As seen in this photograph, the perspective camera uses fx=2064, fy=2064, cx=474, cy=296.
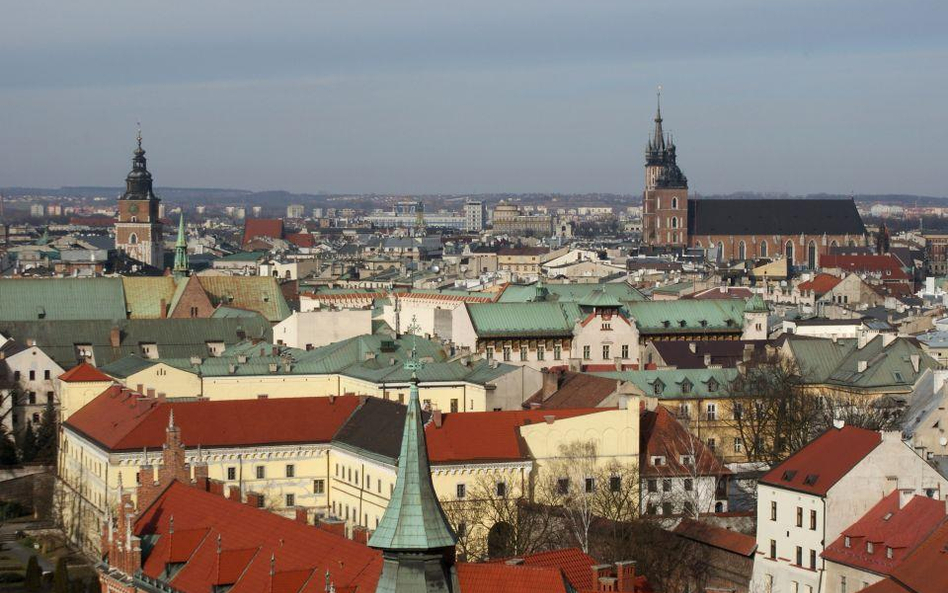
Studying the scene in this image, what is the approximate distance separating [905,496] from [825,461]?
3.91m

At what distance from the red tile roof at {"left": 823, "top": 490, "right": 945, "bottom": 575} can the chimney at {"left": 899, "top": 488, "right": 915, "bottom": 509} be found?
0.63 ft

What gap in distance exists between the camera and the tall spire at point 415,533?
25.6 metres

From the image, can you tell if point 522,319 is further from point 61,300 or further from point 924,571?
point 924,571

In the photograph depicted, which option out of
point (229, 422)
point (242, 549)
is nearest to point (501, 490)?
point (229, 422)

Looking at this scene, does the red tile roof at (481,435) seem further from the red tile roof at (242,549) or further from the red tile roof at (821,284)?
the red tile roof at (821,284)

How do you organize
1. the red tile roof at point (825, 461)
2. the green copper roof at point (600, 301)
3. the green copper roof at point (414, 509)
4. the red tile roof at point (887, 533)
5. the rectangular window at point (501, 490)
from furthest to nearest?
the green copper roof at point (600, 301) < the rectangular window at point (501, 490) < the red tile roof at point (825, 461) < the red tile roof at point (887, 533) < the green copper roof at point (414, 509)

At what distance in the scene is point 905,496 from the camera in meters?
60.3

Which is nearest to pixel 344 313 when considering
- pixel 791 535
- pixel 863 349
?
pixel 863 349

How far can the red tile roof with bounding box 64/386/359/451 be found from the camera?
3105 inches

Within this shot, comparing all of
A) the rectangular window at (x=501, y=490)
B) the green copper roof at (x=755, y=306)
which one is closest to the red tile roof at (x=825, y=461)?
the rectangular window at (x=501, y=490)

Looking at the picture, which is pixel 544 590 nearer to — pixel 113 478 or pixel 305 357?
pixel 113 478

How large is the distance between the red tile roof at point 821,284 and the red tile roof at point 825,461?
9099 cm

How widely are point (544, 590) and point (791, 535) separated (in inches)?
758

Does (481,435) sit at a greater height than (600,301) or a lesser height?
lesser
